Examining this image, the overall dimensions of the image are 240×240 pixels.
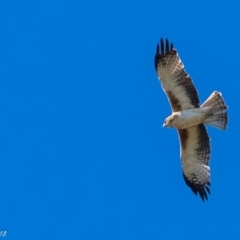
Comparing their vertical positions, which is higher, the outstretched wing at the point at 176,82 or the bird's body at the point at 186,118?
the outstretched wing at the point at 176,82

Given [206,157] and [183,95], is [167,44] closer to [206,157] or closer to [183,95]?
[183,95]

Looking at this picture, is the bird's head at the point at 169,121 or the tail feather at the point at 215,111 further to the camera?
the bird's head at the point at 169,121

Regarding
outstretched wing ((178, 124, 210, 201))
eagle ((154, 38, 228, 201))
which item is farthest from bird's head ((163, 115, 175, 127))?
outstretched wing ((178, 124, 210, 201))

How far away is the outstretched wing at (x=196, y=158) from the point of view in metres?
12.9

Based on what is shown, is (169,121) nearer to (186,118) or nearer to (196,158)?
(186,118)

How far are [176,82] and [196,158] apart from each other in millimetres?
1403

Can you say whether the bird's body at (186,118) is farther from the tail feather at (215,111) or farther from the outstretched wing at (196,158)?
the outstretched wing at (196,158)

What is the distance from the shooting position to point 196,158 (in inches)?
517

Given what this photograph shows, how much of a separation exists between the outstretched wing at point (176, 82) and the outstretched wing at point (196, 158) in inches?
20.0

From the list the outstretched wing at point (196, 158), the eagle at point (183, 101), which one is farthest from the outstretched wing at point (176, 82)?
the outstretched wing at point (196, 158)

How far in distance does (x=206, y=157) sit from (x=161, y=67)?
5.41 ft

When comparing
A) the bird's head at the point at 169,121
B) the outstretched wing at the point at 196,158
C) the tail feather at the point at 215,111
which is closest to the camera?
the tail feather at the point at 215,111

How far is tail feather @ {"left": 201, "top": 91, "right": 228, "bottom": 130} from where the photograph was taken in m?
12.3

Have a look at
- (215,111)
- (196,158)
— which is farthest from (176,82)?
(196,158)
